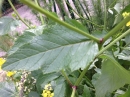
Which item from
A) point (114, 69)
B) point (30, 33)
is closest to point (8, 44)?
point (30, 33)

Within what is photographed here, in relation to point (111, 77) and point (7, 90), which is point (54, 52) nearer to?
point (111, 77)

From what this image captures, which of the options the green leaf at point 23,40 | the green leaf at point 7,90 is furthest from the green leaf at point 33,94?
the green leaf at point 23,40

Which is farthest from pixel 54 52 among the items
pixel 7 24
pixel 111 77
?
pixel 7 24

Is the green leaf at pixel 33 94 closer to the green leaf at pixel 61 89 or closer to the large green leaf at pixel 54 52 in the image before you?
the green leaf at pixel 61 89

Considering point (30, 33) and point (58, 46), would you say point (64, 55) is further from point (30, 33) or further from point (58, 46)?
point (30, 33)

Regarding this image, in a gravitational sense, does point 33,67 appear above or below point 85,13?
above

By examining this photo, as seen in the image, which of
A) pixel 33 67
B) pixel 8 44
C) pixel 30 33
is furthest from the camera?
pixel 8 44

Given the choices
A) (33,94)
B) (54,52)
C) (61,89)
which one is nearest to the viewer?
(54,52)
